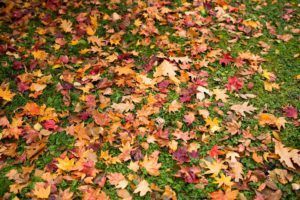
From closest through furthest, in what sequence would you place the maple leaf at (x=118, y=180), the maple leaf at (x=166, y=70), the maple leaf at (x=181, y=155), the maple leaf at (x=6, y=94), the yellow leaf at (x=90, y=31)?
the maple leaf at (x=118, y=180), the maple leaf at (x=181, y=155), the maple leaf at (x=6, y=94), the maple leaf at (x=166, y=70), the yellow leaf at (x=90, y=31)

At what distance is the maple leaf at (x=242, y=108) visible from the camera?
3.68m

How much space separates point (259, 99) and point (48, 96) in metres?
2.54

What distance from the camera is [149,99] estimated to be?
3.82m

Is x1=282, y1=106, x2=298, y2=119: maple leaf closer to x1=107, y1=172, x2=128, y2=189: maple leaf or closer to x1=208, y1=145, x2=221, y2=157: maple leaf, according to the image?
x1=208, y1=145, x2=221, y2=157: maple leaf

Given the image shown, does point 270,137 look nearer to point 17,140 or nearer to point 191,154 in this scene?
point 191,154

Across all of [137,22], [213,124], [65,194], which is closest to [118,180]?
[65,194]

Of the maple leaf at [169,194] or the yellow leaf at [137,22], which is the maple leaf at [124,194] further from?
the yellow leaf at [137,22]

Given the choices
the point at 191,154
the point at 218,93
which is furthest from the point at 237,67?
the point at 191,154

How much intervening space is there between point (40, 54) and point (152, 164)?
7.64ft

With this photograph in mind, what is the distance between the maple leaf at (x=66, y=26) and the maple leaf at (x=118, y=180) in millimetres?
2568

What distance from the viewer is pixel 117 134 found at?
3.47 metres

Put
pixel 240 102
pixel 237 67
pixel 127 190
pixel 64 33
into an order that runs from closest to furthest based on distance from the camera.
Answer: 1. pixel 127 190
2. pixel 240 102
3. pixel 237 67
4. pixel 64 33

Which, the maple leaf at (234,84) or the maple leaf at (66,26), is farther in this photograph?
the maple leaf at (66,26)

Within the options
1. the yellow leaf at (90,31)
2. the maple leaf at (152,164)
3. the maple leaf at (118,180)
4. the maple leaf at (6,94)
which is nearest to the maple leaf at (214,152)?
the maple leaf at (152,164)
